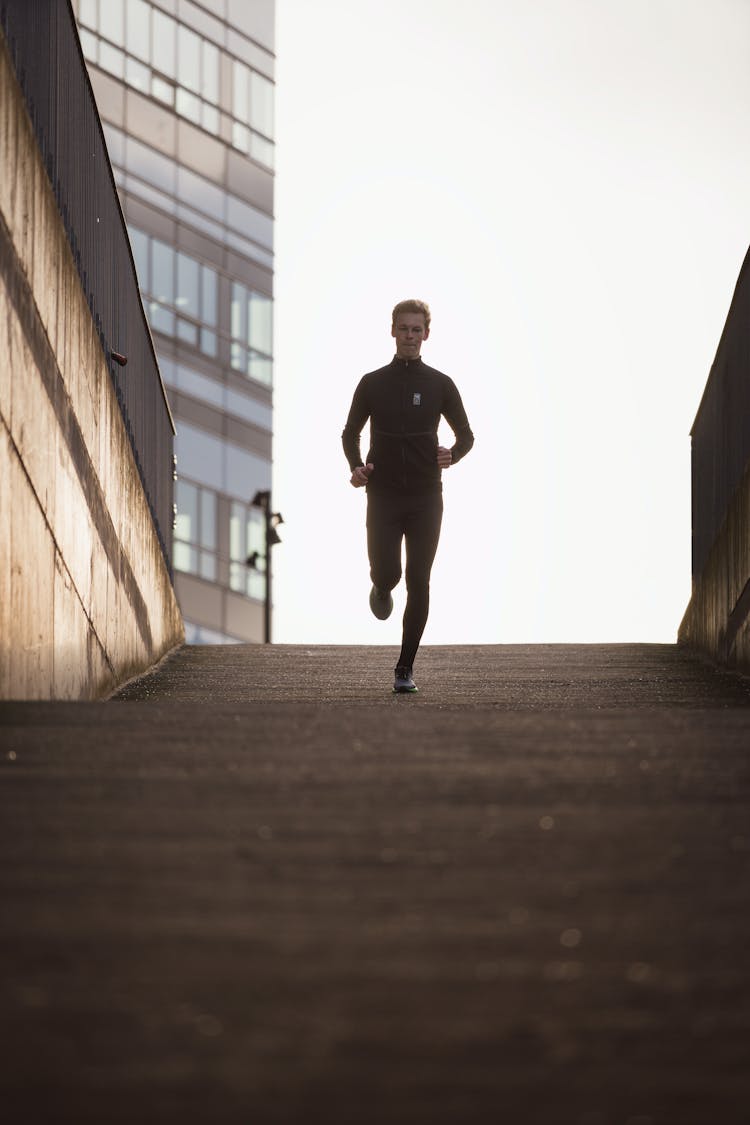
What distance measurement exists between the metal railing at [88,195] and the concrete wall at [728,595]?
352 cm

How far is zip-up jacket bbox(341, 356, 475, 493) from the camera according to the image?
899 centimetres

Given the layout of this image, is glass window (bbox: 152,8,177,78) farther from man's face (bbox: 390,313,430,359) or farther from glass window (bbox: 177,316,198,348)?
man's face (bbox: 390,313,430,359)

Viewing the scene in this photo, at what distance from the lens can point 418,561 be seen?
913cm

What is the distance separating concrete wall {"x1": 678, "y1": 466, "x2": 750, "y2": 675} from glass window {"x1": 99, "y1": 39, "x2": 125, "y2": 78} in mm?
29879

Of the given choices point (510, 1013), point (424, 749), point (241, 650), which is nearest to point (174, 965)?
point (510, 1013)

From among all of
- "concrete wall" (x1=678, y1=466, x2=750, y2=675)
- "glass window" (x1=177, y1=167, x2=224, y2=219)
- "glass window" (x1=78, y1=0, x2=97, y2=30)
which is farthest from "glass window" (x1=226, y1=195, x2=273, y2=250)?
"concrete wall" (x1=678, y1=466, x2=750, y2=675)

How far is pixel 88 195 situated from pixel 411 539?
2.39m

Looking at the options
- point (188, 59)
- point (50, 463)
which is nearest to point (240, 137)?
point (188, 59)

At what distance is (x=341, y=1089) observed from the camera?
212 centimetres

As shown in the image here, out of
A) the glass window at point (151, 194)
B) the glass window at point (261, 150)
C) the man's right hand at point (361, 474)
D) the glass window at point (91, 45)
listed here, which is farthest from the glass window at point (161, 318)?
the man's right hand at point (361, 474)

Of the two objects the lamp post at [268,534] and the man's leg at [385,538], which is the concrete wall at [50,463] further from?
the lamp post at [268,534]

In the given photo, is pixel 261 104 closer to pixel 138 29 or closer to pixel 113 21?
pixel 138 29

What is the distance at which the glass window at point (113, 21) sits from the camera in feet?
129

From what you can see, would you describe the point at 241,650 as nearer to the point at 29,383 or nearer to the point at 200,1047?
the point at 29,383
